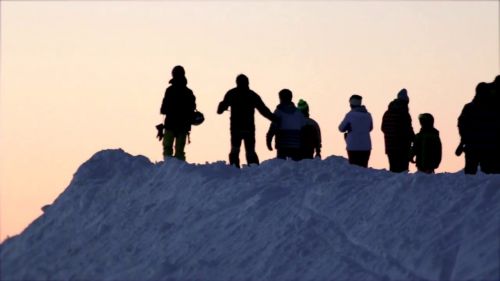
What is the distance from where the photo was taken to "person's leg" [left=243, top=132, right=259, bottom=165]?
22000mm

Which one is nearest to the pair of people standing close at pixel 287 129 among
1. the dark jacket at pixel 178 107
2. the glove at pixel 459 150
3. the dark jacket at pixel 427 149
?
the dark jacket at pixel 178 107

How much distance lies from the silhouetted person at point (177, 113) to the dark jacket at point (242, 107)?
2.19 feet

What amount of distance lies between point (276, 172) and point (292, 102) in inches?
111

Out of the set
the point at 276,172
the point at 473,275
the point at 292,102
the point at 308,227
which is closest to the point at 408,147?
the point at 292,102

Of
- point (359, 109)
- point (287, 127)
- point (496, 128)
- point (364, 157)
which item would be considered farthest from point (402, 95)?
point (496, 128)

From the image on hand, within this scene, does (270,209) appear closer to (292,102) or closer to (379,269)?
(379,269)

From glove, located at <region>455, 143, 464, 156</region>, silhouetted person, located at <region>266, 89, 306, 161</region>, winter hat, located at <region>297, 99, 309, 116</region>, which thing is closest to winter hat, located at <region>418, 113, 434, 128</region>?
glove, located at <region>455, 143, 464, 156</region>

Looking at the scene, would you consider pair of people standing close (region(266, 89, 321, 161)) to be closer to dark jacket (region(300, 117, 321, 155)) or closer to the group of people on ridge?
the group of people on ridge

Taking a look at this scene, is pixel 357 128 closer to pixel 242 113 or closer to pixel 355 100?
pixel 355 100

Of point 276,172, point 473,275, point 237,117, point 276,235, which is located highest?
A: point 237,117

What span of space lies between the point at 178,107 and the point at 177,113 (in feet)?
0.43

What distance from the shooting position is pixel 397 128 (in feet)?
76.1

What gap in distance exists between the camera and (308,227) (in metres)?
18.0

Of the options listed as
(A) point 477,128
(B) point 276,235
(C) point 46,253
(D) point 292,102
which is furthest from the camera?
(D) point 292,102
